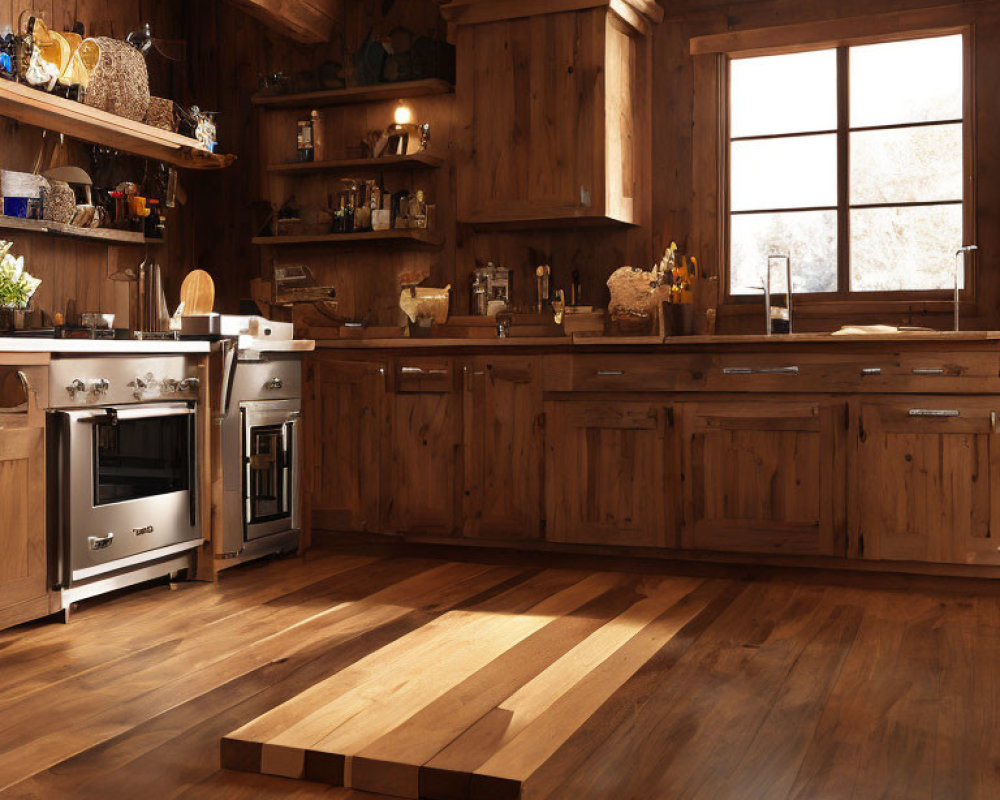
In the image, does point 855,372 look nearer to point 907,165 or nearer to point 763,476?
point 763,476

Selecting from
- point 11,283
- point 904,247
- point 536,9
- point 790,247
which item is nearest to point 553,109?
point 536,9

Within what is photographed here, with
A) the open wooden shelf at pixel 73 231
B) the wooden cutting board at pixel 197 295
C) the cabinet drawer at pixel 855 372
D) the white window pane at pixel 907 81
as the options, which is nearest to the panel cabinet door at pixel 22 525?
the open wooden shelf at pixel 73 231

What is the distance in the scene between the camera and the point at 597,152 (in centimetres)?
440


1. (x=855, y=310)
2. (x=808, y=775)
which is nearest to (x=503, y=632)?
(x=808, y=775)

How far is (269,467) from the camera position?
420cm

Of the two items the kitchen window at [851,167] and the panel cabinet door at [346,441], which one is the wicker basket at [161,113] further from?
the kitchen window at [851,167]

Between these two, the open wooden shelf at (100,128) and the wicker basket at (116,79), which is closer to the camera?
the open wooden shelf at (100,128)

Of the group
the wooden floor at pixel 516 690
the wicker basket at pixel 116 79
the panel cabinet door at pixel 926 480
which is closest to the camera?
the wooden floor at pixel 516 690

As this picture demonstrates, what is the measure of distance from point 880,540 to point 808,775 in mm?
1872

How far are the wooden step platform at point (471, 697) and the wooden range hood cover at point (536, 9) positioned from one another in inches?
92.0

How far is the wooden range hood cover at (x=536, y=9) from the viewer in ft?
14.4

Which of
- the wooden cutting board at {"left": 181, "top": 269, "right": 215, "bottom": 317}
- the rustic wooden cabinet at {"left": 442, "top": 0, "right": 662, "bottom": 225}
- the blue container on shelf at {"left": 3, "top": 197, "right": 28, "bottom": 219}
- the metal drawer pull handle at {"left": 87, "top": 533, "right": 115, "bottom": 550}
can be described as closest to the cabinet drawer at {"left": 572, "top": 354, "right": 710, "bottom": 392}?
the rustic wooden cabinet at {"left": 442, "top": 0, "right": 662, "bottom": 225}

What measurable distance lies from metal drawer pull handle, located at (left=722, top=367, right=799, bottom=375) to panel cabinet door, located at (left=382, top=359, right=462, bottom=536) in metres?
1.06

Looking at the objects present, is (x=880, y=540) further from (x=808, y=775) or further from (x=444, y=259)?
(x=444, y=259)
